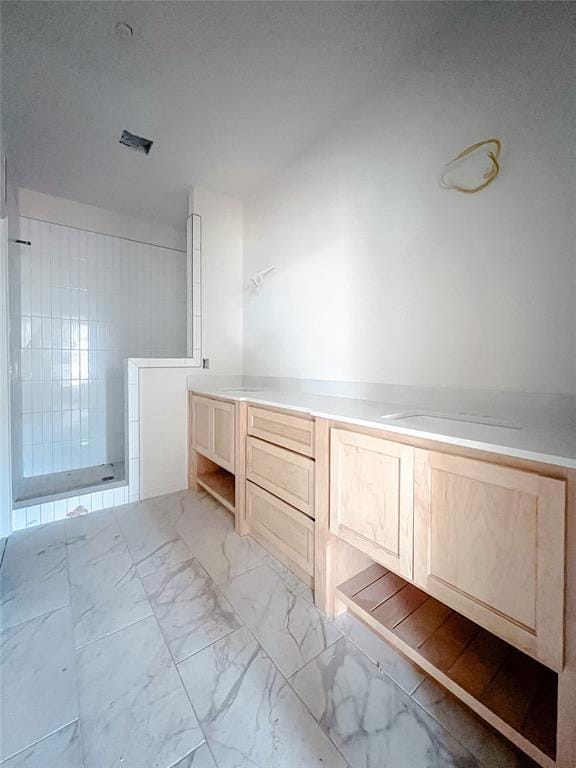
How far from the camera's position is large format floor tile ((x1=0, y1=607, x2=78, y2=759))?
0.78 meters

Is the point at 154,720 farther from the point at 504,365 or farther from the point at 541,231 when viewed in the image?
the point at 541,231

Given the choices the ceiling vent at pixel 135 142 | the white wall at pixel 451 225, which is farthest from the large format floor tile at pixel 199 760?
the ceiling vent at pixel 135 142

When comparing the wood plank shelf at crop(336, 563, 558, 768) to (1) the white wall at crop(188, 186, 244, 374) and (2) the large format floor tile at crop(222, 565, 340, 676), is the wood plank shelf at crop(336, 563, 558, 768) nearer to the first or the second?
(2) the large format floor tile at crop(222, 565, 340, 676)

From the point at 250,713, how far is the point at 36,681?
0.64 m

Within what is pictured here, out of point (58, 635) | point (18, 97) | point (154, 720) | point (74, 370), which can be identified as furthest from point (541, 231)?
point (74, 370)

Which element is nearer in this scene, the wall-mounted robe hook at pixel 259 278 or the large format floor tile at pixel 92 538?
the large format floor tile at pixel 92 538

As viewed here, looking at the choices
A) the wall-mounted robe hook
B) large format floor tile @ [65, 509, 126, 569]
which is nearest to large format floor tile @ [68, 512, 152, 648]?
large format floor tile @ [65, 509, 126, 569]

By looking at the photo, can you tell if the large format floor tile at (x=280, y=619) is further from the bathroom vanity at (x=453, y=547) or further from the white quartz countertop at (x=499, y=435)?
the white quartz countertop at (x=499, y=435)

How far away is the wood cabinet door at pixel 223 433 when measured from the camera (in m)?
1.74

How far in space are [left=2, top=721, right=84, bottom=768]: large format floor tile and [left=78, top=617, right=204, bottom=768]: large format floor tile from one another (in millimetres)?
19

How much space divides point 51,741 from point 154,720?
0.79ft

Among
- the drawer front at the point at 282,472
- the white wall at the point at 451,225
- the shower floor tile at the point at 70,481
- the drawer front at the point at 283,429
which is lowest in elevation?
the shower floor tile at the point at 70,481

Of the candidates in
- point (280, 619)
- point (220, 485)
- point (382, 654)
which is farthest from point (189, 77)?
point (382, 654)

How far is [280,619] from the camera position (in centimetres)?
113
